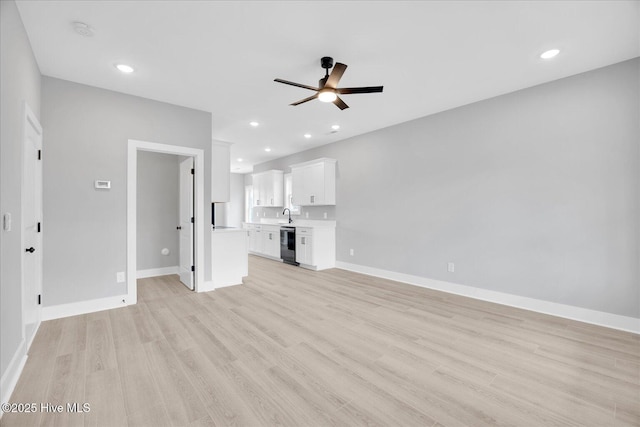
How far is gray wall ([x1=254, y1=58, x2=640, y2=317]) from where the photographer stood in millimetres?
2875

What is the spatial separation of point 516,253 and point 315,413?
323 centimetres

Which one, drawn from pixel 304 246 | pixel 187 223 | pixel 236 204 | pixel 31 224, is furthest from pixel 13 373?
pixel 236 204

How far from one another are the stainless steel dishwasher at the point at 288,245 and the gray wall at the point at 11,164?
4.44 metres

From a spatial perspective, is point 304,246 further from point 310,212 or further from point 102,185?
point 102,185

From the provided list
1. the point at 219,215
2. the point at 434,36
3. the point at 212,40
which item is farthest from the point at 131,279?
the point at 219,215

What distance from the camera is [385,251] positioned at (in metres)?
5.13

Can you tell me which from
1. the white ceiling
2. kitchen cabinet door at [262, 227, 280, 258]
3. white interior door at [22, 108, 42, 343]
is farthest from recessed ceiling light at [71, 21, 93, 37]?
kitchen cabinet door at [262, 227, 280, 258]

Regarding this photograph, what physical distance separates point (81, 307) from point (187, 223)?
64.5 inches

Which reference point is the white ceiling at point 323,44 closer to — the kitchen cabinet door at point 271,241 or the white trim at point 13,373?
the white trim at point 13,373

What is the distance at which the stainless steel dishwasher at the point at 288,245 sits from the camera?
6.25 m

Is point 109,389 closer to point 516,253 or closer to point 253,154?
point 516,253

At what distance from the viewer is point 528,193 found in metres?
3.46

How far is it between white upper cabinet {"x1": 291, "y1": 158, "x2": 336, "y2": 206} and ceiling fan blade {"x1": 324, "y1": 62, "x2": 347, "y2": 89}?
3.35 meters

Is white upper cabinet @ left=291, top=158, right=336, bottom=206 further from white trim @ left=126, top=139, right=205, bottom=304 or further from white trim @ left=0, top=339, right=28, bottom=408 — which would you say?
white trim @ left=0, top=339, right=28, bottom=408
